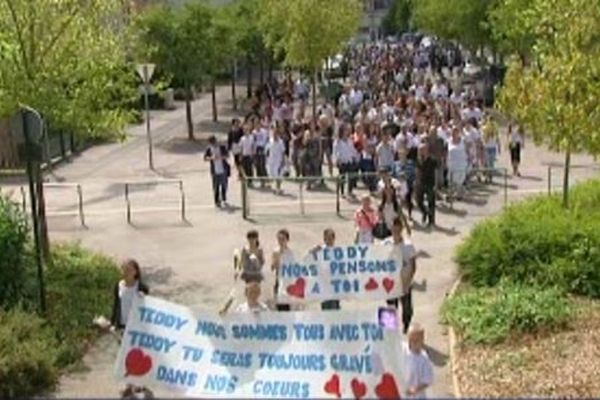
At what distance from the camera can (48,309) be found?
47.4ft

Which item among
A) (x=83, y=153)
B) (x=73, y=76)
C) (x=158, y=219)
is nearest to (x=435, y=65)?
(x=83, y=153)

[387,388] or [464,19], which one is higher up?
[464,19]

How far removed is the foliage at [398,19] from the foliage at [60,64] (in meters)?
76.6

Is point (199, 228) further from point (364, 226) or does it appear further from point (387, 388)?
point (387, 388)

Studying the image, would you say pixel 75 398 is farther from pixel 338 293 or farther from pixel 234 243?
pixel 234 243

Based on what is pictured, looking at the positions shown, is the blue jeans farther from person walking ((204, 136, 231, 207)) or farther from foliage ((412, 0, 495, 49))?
foliage ((412, 0, 495, 49))

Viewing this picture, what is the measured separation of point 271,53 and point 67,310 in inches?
1261

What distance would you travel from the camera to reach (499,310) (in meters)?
13.2

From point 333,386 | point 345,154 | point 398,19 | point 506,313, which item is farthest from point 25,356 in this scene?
point 398,19

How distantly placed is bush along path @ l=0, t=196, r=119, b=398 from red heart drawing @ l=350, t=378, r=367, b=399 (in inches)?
171

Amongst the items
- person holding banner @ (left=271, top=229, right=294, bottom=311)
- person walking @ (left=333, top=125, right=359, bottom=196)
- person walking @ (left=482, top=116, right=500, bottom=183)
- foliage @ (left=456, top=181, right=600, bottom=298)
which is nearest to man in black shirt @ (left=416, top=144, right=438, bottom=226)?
foliage @ (left=456, top=181, right=600, bottom=298)

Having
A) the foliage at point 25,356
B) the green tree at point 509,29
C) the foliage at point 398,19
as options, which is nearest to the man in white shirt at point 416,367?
the foliage at point 25,356

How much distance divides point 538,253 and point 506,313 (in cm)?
193

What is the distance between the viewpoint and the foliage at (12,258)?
45.9 ft
